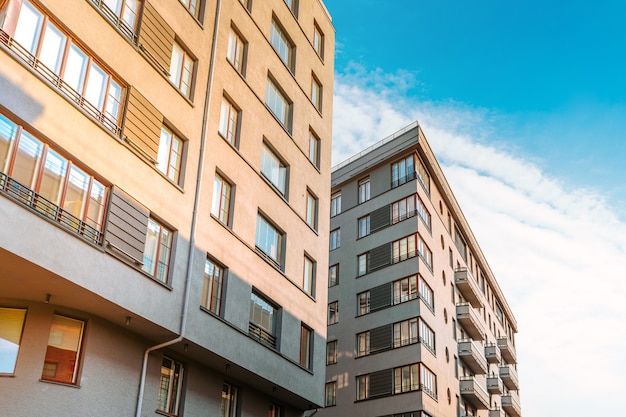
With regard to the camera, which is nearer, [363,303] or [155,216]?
[155,216]

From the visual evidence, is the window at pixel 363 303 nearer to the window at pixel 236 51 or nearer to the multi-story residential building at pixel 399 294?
the multi-story residential building at pixel 399 294

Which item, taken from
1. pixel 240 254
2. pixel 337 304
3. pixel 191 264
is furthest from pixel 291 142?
pixel 337 304

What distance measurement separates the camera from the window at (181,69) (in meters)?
24.0

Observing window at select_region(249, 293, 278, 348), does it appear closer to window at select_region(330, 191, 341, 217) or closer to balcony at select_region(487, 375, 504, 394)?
window at select_region(330, 191, 341, 217)

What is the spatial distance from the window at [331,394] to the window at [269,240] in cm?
2076

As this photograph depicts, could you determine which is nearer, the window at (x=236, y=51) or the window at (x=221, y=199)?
the window at (x=221, y=199)

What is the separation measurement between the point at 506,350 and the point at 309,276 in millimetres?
45804

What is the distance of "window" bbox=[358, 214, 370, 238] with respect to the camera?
169 ft

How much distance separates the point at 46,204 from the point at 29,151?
1.37 meters

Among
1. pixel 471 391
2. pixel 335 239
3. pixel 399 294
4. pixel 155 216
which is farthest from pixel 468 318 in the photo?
pixel 155 216

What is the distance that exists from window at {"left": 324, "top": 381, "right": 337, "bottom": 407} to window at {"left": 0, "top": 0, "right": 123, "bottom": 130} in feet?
104

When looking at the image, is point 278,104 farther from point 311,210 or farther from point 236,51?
point 311,210

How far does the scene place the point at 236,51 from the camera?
93.9 ft

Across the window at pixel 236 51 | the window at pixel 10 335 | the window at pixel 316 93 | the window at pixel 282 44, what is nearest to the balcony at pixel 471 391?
the window at pixel 316 93
